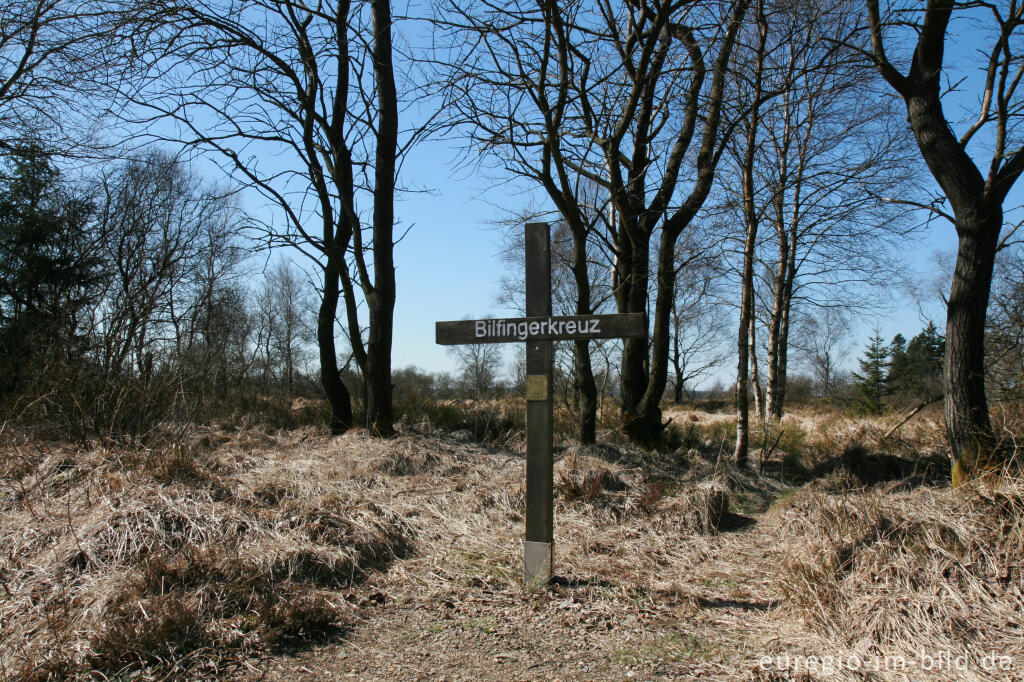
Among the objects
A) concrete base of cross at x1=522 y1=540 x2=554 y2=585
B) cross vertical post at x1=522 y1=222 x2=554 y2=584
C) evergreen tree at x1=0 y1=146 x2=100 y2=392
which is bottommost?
concrete base of cross at x1=522 y1=540 x2=554 y2=585

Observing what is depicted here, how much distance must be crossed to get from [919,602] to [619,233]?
22.9ft

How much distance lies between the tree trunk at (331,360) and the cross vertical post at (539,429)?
20.2 ft

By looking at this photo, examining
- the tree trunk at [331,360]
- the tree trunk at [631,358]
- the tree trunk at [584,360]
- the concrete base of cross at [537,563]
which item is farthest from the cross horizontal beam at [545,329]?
the tree trunk at [331,360]

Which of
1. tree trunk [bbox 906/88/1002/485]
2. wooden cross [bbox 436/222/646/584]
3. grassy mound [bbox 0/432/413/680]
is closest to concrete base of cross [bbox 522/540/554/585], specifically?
wooden cross [bbox 436/222/646/584]

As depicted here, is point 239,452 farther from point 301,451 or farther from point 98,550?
point 98,550

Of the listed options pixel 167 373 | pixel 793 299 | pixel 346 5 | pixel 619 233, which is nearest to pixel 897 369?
pixel 793 299

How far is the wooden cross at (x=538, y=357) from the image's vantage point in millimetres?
4289

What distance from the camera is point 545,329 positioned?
14.1 ft

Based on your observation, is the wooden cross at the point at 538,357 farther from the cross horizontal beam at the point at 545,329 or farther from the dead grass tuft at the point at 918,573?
the dead grass tuft at the point at 918,573

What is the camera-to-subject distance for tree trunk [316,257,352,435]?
10281mm

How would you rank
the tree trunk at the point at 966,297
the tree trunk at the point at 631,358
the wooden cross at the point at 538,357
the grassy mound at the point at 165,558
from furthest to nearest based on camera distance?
1. the tree trunk at the point at 631,358
2. the tree trunk at the point at 966,297
3. the wooden cross at the point at 538,357
4. the grassy mound at the point at 165,558

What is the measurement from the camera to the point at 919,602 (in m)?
3.40

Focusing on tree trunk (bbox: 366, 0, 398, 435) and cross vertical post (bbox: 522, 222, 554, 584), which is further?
tree trunk (bbox: 366, 0, 398, 435)

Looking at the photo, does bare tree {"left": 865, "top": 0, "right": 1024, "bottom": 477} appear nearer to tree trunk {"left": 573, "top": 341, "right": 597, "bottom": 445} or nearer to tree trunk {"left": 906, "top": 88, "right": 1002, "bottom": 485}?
tree trunk {"left": 906, "top": 88, "right": 1002, "bottom": 485}
